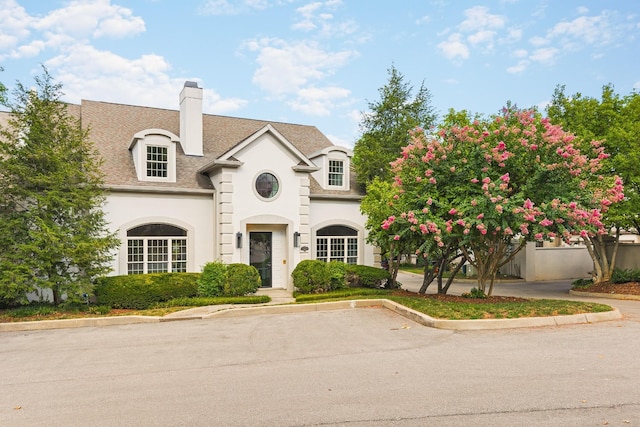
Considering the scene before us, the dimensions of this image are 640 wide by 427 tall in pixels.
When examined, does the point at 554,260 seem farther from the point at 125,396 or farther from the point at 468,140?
the point at 125,396

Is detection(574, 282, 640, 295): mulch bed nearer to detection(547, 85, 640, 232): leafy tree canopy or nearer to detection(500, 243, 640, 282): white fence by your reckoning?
detection(547, 85, 640, 232): leafy tree canopy

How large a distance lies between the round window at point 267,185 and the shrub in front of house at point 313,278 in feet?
9.95

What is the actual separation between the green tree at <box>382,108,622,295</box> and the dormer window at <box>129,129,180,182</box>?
829cm

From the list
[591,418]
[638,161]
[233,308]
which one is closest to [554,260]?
[638,161]

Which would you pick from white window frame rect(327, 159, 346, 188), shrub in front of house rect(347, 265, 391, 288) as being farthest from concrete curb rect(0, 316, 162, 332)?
white window frame rect(327, 159, 346, 188)

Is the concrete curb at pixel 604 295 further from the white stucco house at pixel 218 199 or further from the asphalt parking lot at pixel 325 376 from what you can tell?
the white stucco house at pixel 218 199

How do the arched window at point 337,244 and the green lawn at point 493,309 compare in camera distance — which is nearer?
the green lawn at point 493,309

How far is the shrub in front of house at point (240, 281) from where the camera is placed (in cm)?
1533

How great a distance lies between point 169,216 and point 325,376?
11.2 meters

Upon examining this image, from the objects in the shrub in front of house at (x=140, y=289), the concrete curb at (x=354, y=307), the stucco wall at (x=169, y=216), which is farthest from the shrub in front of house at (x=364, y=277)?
the shrub in front of house at (x=140, y=289)

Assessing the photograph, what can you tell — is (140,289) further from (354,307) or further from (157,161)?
(354,307)

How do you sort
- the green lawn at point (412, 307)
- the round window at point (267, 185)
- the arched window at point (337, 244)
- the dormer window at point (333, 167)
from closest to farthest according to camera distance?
the green lawn at point (412, 307), the round window at point (267, 185), the arched window at point (337, 244), the dormer window at point (333, 167)

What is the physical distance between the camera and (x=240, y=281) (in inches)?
608

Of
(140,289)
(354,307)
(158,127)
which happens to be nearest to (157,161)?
(158,127)
